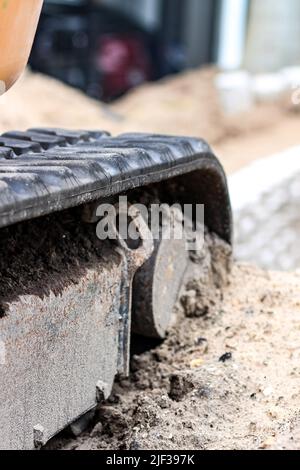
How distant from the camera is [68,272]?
2.49 metres

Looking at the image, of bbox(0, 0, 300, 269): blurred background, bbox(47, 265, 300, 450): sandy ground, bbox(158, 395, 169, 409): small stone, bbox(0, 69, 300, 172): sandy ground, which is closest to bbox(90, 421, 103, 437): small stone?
bbox(47, 265, 300, 450): sandy ground

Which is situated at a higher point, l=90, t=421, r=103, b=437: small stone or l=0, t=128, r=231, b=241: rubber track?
l=0, t=128, r=231, b=241: rubber track

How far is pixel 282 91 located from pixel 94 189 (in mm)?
7145

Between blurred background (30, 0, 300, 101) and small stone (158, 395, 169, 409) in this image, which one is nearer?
small stone (158, 395, 169, 409)

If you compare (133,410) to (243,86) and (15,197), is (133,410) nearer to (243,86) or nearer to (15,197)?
(15,197)

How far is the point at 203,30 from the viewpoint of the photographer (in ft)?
44.1

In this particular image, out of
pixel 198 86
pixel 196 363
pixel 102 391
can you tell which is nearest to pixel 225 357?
pixel 196 363

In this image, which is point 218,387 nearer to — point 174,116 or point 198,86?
point 174,116

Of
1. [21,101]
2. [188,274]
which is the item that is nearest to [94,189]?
[188,274]

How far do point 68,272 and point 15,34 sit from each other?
0.66 meters

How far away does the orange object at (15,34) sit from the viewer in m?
2.38

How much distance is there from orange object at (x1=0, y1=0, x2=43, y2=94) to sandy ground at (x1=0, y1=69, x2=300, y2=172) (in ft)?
12.9

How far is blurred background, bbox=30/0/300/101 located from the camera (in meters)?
10.3

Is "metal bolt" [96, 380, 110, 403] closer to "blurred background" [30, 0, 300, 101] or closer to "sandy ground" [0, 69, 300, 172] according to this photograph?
"sandy ground" [0, 69, 300, 172]
